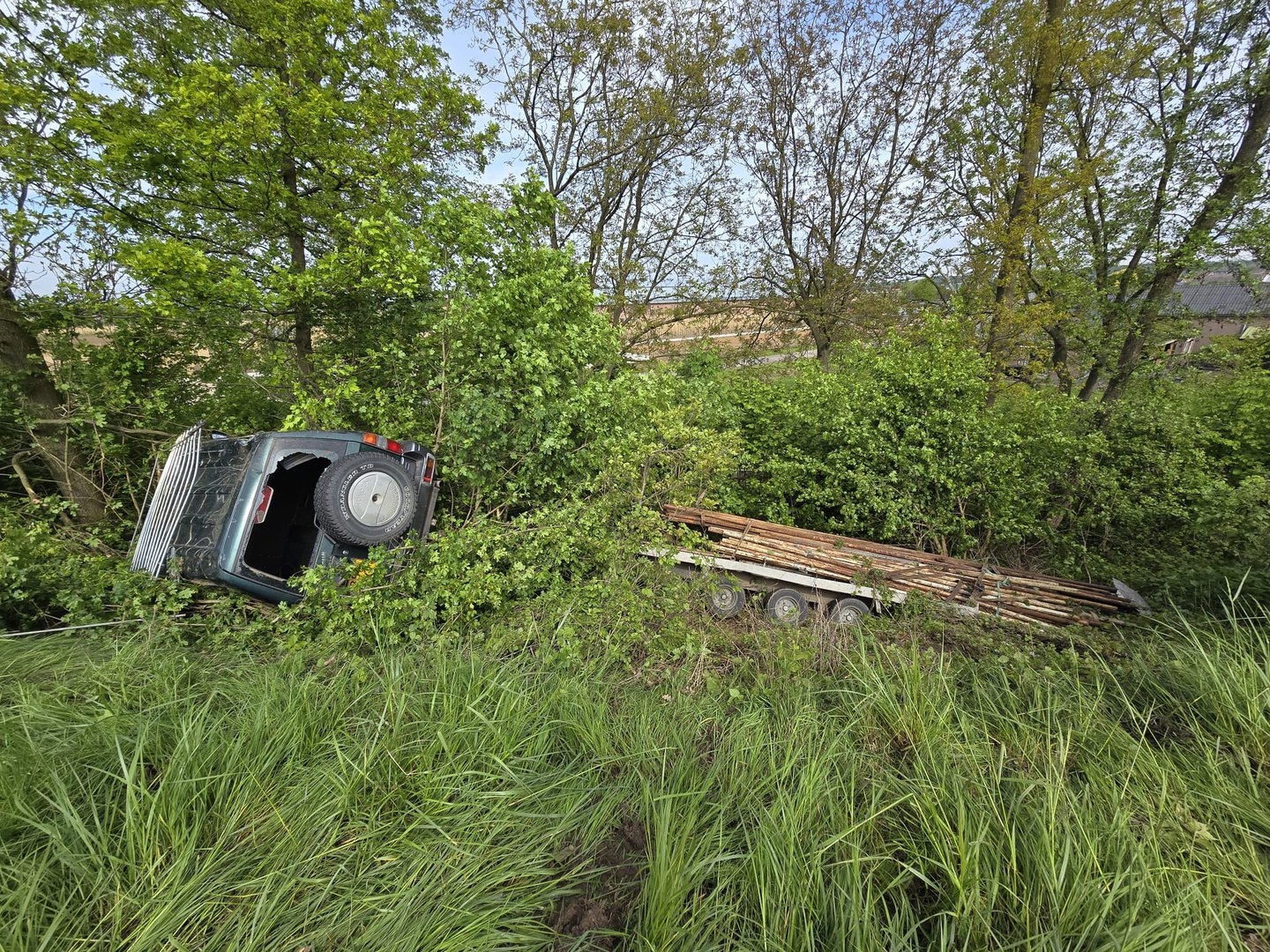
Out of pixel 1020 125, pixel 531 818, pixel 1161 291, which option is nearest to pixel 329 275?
pixel 531 818

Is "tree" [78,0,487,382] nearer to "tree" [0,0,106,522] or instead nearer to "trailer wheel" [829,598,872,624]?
"tree" [0,0,106,522]

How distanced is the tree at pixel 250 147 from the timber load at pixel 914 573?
6.28 m

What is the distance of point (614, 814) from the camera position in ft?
6.88

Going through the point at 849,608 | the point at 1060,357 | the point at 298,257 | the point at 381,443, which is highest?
the point at 298,257

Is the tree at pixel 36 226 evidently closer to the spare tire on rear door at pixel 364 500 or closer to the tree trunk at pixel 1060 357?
the spare tire on rear door at pixel 364 500

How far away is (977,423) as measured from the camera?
251 inches

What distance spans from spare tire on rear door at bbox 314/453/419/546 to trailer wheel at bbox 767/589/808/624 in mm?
4020

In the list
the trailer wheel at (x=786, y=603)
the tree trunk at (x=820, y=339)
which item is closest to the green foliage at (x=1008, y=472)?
the trailer wheel at (x=786, y=603)

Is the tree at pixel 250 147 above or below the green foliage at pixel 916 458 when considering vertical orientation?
above

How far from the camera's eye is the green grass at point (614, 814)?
61.6 inches

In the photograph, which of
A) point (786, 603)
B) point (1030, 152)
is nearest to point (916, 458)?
point (786, 603)

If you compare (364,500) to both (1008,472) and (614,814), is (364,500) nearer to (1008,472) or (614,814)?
(614,814)

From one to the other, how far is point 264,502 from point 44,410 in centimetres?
413

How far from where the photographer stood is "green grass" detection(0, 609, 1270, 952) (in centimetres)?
156
